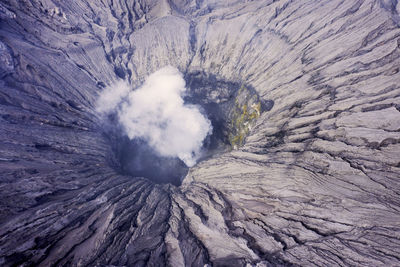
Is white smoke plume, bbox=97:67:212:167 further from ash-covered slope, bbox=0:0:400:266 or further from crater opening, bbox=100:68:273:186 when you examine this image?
ash-covered slope, bbox=0:0:400:266

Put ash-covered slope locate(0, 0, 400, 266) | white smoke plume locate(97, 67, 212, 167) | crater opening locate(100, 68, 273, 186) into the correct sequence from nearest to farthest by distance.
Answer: ash-covered slope locate(0, 0, 400, 266)
crater opening locate(100, 68, 273, 186)
white smoke plume locate(97, 67, 212, 167)

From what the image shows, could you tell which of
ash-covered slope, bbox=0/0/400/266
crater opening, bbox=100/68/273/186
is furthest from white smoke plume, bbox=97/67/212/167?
ash-covered slope, bbox=0/0/400/266

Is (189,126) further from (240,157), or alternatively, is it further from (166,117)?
(240,157)

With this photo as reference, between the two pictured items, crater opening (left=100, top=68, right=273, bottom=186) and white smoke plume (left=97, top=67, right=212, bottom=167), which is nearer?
crater opening (left=100, top=68, right=273, bottom=186)

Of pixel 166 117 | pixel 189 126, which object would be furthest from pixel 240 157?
pixel 166 117

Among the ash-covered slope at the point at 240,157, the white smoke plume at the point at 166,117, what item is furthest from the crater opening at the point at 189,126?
the ash-covered slope at the point at 240,157

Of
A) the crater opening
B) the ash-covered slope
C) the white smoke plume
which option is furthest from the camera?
the white smoke plume
